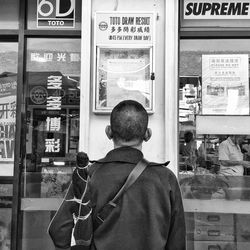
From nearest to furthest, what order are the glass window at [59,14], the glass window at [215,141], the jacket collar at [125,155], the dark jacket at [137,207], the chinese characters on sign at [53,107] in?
1. the dark jacket at [137,207]
2. the jacket collar at [125,155]
3. the glass window at [215,141]
4. the glass window at [59,14]
5. the chinese characters on sign at [53,107]

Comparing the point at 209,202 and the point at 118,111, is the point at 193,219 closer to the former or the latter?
the point at 209,202

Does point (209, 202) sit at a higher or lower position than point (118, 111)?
lower

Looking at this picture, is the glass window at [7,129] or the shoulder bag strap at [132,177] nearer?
the shoulder bag strap at [132,177]

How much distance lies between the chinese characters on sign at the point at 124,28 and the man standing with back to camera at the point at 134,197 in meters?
2.04

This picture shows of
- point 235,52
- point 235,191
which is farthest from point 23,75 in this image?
point 235,191

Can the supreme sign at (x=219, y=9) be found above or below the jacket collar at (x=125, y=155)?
above

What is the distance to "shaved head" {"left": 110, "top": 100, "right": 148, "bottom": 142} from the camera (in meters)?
2.37

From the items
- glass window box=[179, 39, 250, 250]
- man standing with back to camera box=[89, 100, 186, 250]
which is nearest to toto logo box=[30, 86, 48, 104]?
glass window box=[179, 39, 250, 250]

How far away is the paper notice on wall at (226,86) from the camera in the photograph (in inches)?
185

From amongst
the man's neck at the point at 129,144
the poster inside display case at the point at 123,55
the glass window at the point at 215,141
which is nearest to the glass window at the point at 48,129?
the poster inside display case at the point at 123,55

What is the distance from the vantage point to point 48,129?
4883mm

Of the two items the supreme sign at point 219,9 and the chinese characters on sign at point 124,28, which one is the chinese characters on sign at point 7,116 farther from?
the supreme sign at point 219,9

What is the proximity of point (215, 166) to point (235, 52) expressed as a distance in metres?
1.27

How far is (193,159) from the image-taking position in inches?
186
